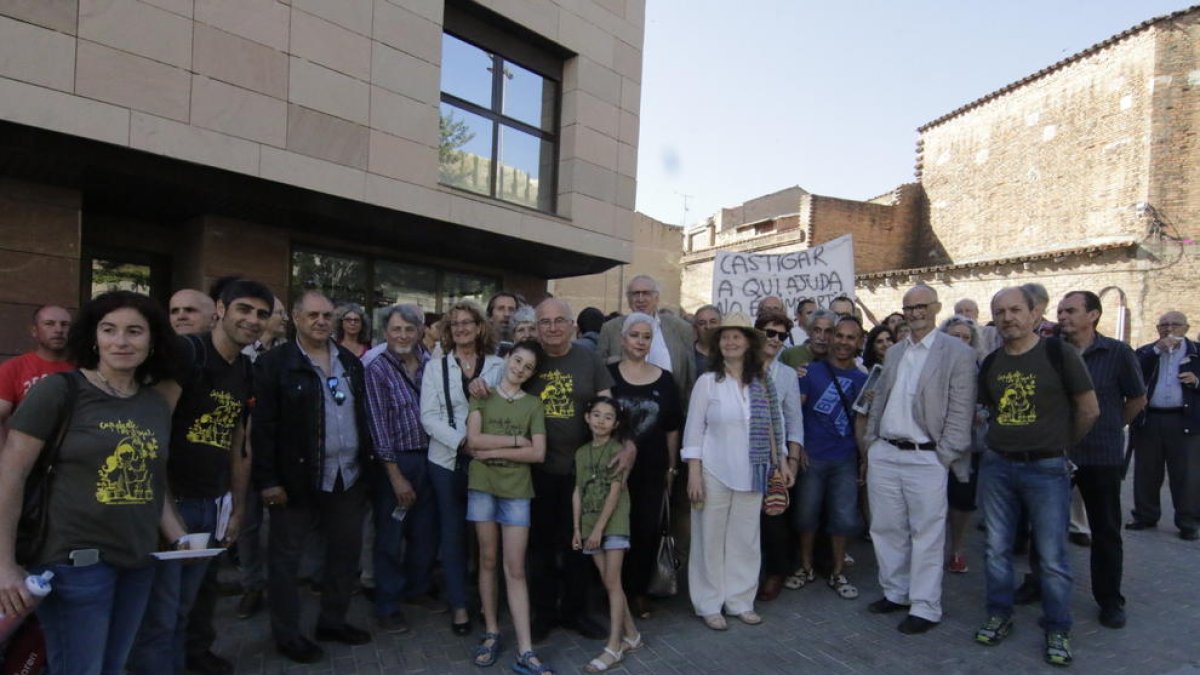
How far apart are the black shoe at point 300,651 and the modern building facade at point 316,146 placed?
16.8ft

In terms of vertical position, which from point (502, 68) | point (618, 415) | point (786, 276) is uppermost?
point (502, 68)

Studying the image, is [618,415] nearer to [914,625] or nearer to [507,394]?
[507,394]

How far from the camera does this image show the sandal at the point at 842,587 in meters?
4.83

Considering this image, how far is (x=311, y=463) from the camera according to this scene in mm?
3576

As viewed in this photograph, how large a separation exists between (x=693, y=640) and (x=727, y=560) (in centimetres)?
59

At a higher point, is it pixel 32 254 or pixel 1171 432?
pixel 32 254

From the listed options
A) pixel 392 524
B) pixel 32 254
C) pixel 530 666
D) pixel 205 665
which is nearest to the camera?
pixel 205 665

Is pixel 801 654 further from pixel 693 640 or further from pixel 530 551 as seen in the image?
pixel 530 551

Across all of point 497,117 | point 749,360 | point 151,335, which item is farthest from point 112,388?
point 497,117

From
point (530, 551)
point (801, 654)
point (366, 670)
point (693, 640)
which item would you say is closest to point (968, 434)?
point (801, 654)

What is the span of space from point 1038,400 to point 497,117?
808 cm

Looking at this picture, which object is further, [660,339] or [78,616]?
[660,339]

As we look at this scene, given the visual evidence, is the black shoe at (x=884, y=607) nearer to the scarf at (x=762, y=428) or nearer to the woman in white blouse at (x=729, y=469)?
the woman in white blouse at (x=729, y=469)

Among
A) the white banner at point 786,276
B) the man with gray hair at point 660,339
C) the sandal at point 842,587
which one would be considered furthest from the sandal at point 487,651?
the white banner at point 786,276
